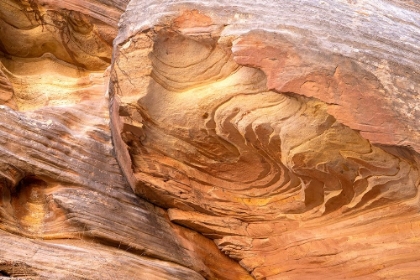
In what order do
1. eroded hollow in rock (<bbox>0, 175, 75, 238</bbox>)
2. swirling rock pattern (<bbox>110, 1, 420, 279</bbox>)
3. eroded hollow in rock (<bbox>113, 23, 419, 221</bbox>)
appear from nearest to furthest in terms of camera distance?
swirling rock pattern (<bbox>110, 1, 420, 279</bbox>), eroded hollow in rock (<bbox>113, 23, 419, 221</bbox>), eroded hollow in rock (<bbox>0, 175, 75, 238</bbox>)

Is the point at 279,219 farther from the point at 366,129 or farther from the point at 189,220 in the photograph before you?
the point at 366,129

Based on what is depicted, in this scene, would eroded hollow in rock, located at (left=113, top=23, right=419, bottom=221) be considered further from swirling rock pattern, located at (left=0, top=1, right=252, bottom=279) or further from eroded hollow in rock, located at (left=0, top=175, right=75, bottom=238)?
eroded hollow in rock, located at (left=0, top=175, right=75, bottom=238)

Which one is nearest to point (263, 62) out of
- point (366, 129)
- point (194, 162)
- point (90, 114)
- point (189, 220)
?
point (366, 129)

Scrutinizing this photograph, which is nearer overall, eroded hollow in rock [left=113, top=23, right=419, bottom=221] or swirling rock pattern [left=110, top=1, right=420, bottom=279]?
swirling rock pattern [left=110, top=1, right=420, bottom=279]

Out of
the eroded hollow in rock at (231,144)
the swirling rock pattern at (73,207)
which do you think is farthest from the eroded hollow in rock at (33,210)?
the eroded hollow in rock at (231,144)

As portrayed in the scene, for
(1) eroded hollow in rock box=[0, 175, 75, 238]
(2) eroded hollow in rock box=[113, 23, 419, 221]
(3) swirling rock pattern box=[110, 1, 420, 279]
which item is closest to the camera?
(3) swirling rock pattern box=[110, 1, 420, 279]

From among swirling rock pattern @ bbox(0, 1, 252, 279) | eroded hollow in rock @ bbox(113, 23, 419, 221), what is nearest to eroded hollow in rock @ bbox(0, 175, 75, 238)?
swirling rock pattern @ bbox(0, 1, 252, 279)
